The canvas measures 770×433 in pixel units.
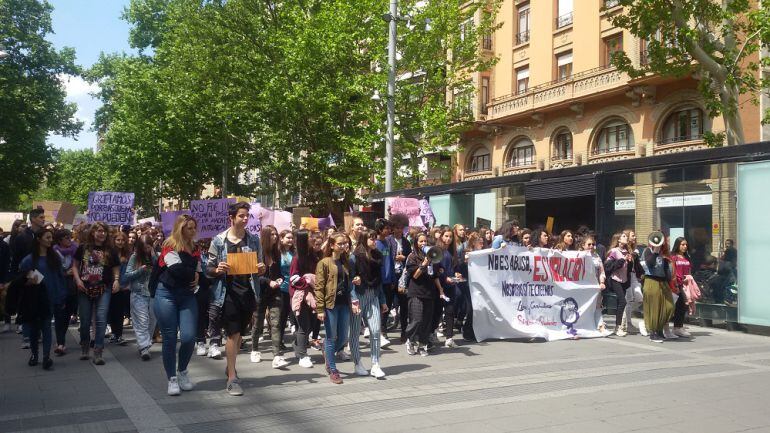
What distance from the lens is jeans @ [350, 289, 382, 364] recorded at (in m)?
7.93

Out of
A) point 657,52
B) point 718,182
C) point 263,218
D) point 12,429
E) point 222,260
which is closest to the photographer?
point 12,429

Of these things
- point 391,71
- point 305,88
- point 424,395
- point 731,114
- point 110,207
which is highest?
point 305,88

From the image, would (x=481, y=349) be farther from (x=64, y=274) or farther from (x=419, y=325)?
(x=64, y=274)

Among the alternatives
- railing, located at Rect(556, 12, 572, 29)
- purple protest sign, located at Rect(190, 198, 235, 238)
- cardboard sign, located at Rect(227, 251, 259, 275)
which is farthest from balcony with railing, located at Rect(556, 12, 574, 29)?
cardboard sign, located at Rect(227, 251, 259, 275)

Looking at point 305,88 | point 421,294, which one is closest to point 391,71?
point 305,88

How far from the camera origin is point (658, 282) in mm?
10867

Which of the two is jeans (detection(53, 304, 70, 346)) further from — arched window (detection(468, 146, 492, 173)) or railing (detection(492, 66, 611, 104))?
arched window (detection(468, 146, 492, 173))

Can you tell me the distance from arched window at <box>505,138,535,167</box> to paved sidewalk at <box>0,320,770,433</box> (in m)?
23.1

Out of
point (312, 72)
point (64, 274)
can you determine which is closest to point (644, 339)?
point (64, 274)

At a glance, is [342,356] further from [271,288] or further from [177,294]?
[177,294]

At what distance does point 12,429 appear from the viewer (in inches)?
226

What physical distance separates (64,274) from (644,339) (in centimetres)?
907

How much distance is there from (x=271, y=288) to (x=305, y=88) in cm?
1704

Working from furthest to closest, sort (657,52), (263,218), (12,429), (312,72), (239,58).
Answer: (239,58), (312,72), (657,52), (263,218), (12,429)
